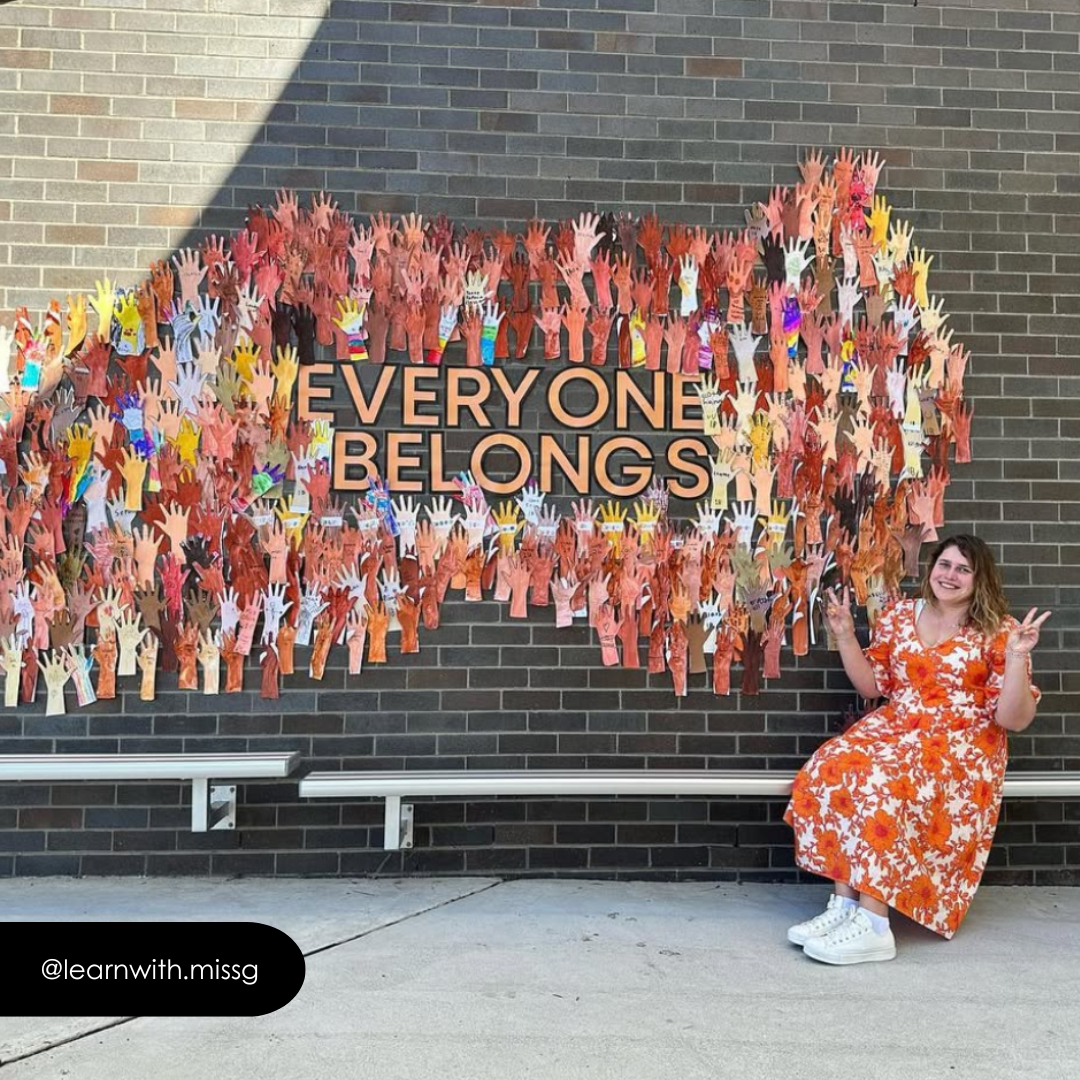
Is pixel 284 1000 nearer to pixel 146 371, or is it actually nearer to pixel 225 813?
pixel 225 813

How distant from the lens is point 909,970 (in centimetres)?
308

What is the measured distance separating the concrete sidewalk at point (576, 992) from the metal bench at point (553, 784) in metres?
0.40

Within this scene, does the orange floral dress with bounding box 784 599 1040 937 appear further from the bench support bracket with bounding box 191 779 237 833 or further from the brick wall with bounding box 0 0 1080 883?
the bench support bracket with bounding box 191 779 237 833

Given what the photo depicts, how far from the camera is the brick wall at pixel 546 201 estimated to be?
12.9 feet

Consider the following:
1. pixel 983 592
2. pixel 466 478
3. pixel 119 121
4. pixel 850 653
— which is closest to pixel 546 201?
pixel 466 478

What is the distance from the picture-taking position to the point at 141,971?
111 inches

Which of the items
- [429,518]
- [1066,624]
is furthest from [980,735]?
[429,518]

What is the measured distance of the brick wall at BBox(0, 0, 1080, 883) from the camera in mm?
3939

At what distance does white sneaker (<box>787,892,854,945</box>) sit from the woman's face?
1053 mm

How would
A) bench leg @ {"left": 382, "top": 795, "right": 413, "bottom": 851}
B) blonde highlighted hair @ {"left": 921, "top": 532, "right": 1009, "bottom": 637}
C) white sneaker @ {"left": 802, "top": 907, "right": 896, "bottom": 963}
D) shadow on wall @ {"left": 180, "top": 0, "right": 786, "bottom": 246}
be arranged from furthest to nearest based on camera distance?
shadow on wall @ {"left": 180, "top": 0, "right": 786, "bottom": 246} < bench leg @ {"left": 382, "top": 795, "right": 413, "bottom": 851} < blonde highlighted hair @ {"left": 921, "top": 532, "right": 1009, "bottom": 637} < white sneaker @ {"left": 802, "top": 907, "right": 896, "bottom": 963}

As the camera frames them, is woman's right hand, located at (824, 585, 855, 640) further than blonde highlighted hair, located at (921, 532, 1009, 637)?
Yes

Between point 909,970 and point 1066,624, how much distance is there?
5.66 ft

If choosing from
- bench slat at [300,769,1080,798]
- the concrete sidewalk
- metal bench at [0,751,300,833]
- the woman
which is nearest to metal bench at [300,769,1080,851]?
bench slat at [300,769,1080,798]

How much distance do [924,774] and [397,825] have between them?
184 centimetres
